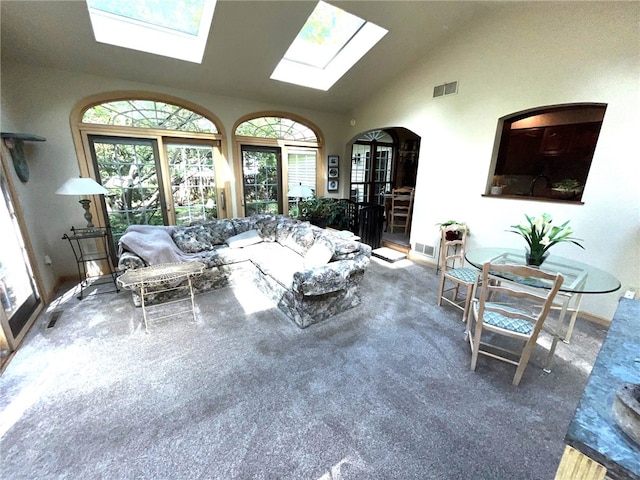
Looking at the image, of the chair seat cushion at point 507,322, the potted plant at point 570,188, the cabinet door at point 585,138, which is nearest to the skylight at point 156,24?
the chair seat cushion at point 507,322

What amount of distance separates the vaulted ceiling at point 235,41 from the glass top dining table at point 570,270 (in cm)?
268

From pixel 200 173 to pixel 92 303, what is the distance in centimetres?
242

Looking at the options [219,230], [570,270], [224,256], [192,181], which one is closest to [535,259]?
[570,270]

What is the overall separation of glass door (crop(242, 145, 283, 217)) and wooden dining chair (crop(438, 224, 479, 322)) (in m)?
3.32

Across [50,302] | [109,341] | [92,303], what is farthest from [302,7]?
[50,302]

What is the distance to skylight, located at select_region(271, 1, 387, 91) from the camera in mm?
3426

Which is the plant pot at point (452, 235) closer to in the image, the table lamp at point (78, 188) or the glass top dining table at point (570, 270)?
the glass top dining table at point (570, 270)

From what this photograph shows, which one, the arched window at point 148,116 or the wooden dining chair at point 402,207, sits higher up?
the arched window at point 148,116

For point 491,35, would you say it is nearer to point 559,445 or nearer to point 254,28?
point 254,28

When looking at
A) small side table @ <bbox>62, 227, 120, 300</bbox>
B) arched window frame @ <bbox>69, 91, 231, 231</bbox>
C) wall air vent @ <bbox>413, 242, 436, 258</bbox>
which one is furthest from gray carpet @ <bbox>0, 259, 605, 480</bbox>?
arched window frame @ <bbox>69, 91, 231, 231</bbox>

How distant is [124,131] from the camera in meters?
3.64

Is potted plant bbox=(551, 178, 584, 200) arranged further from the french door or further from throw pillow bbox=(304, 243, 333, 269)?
the french door

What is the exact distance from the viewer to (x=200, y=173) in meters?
4.39

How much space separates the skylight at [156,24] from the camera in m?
2.77
